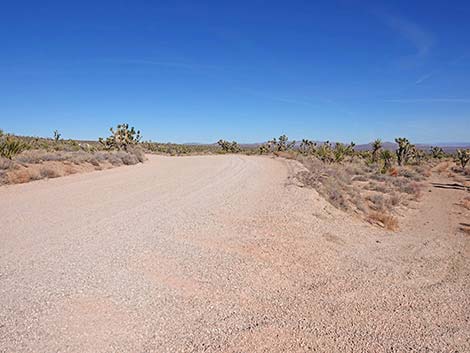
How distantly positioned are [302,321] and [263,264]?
6.27 feet

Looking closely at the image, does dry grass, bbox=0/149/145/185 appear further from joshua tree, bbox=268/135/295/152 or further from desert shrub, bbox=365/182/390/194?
joshua tree, bbox=268/135/295/152

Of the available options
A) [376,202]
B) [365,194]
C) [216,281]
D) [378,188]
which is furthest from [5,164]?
[378,188]

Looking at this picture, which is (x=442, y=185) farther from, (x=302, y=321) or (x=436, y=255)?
(x=302, y=321)

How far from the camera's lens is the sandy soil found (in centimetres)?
409

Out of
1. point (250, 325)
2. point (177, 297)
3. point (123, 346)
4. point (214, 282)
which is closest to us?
point (123, 346)

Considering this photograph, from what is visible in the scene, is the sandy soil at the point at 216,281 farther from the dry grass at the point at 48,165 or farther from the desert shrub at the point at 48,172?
the desert shrub at the point at 48,172

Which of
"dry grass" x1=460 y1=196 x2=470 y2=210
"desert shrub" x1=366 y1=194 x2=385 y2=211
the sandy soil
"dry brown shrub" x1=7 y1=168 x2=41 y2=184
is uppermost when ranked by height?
"dry brown shrub" x1=7 y1=168 x2=41 y2=184

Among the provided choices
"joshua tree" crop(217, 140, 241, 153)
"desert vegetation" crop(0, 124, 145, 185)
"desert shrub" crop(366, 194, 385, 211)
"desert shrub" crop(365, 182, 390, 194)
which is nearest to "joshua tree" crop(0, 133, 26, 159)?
"desert vegetation" crop(0, 124, 145, 185)

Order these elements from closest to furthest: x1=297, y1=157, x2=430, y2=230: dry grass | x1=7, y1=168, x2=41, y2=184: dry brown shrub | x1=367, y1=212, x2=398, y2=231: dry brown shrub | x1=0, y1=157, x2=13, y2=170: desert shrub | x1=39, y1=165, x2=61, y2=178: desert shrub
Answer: x1=367, y1=212, x2=398, y2=231: dry brown shrub < x1=7, y1=168, x2=41, y2=184: dry brown shrub < x1=297, y1=157, x2=430, y2=230: dry grass < x1=0, y1=157, x2=13, y2=170: desert shrub < x1=39, y1=165, x2=61, y2=178: desert shrub

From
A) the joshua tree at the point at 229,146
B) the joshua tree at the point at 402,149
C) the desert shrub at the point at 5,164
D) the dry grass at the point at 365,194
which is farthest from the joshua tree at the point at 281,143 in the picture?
the desert shrub at the point at 5,164

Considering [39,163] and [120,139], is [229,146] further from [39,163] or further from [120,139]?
[39,163]

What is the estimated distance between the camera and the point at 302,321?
15.1 ft

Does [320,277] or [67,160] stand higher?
[67,160]

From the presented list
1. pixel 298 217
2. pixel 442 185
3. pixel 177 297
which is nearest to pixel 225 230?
pixel 298 217
